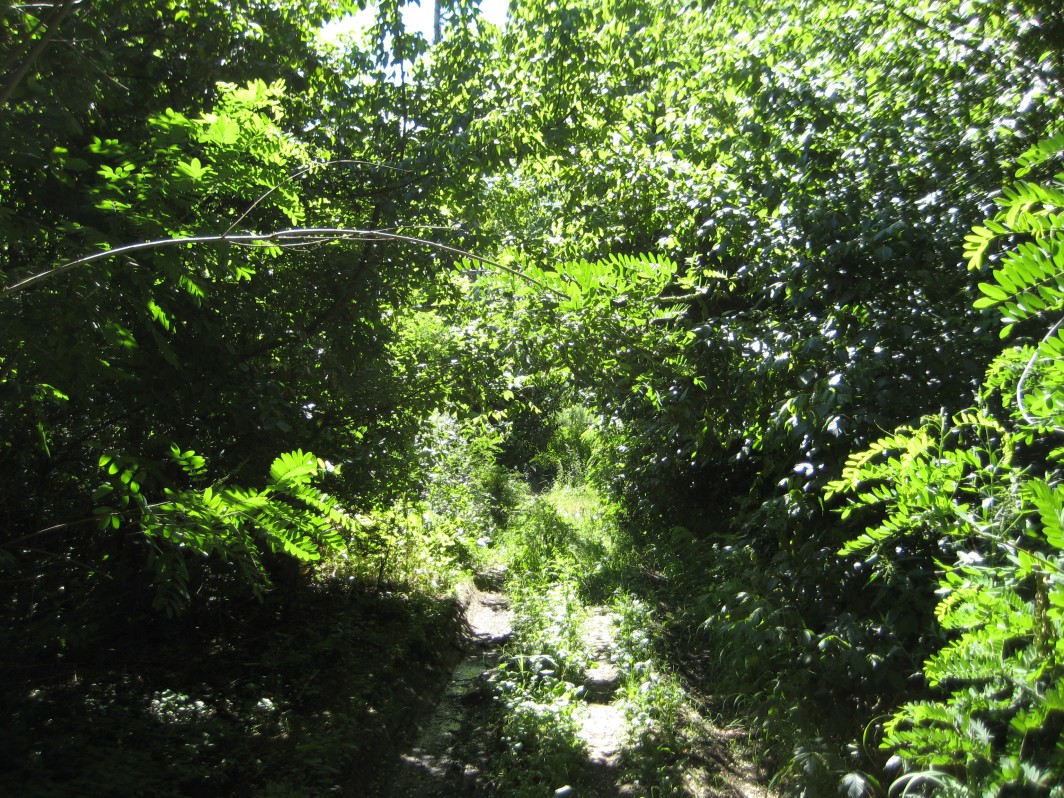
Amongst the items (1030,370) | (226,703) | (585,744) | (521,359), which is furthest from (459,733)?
(1030,370)

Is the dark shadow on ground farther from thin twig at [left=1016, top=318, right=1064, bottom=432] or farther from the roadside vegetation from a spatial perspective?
thin twig at [left=1016, top=318, right=1064, bottom=432]

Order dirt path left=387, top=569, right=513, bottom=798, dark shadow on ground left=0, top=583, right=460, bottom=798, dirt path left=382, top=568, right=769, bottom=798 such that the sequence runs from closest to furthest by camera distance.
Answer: dark shadow on ground left=0, top=583, right=460, bottom=798
dirt path left=382, top=568, right=769, bottom=798
dirt path left=387, top=569, right=513, bottom=798

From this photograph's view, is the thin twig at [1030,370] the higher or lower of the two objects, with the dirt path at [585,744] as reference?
higher

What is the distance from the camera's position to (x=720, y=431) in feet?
16.8

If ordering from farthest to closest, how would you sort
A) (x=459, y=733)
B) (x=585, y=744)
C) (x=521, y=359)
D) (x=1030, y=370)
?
1. (x=459, y=733)
2. (x=585, y=744)
3. (x=521, y=359)
4. (x=1030, y=370)

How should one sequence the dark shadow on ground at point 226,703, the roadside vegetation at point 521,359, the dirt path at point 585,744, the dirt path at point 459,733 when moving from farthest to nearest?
the dirt path at point 459,733 < the dirt path at point 585,744 < the dark shadow on ground at point 226,703 < the roadside vegetation at point 521,359

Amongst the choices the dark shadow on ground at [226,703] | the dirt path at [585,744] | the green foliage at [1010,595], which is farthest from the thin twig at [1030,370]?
the dark shadow on ground at [226,703]

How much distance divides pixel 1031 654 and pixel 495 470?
12.9 m

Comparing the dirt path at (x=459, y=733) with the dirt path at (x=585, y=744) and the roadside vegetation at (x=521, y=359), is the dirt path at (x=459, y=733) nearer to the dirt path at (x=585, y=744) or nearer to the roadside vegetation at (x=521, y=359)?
the dirt path at (x=585, y=744)

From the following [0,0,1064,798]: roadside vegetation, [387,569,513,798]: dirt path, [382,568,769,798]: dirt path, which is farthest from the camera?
[387,569,513,798]: dirt path

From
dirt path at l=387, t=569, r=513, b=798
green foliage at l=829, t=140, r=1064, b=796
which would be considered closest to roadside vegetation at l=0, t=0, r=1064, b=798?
green foliage at l=829, t=140, r=1064, b=796

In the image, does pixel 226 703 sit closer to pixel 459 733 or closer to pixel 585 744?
pixel 459 733

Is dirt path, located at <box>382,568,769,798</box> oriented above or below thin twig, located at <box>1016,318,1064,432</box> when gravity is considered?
below

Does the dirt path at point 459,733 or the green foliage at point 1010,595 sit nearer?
the green foliage at point 1010,595
